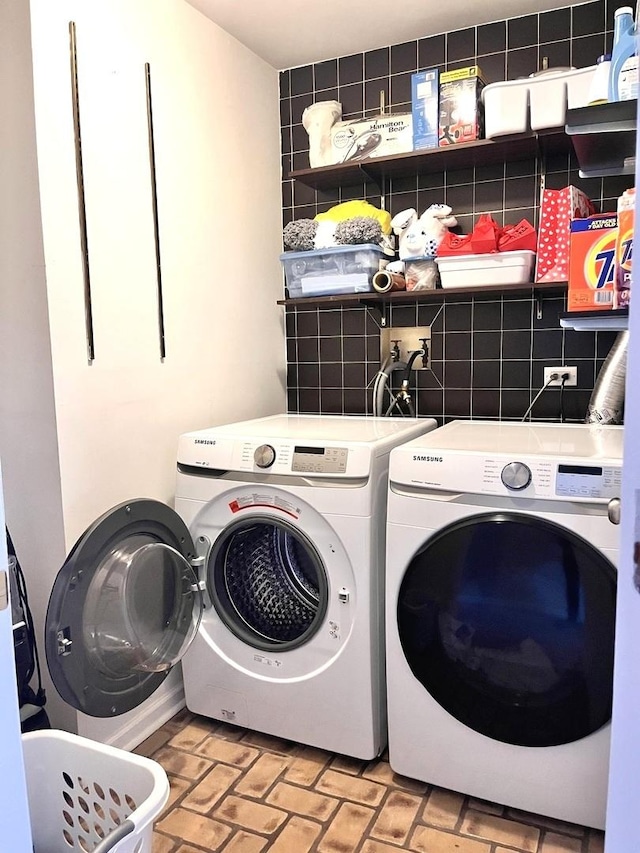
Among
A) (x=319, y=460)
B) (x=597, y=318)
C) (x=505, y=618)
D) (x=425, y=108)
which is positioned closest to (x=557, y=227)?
(x=425, y=108)

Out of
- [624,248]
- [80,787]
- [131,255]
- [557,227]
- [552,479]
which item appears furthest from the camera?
[557,227]

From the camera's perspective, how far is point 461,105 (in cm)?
214

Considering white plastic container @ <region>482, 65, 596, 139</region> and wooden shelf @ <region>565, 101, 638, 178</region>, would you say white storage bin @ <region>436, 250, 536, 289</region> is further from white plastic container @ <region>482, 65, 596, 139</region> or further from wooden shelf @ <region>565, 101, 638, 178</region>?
wooden shelf @ <region>565, 101, 638, 178</region>

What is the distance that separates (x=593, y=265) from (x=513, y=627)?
91 centimetres

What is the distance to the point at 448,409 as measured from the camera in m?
2.52

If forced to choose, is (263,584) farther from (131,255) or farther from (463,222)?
(463,222)

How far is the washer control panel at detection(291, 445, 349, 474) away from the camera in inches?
68.7

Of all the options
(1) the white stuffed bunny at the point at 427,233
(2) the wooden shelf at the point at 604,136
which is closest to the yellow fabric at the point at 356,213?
(1) the white stuffed bunny at the point at 427,233

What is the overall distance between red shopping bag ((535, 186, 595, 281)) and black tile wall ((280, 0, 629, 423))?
0.64 feet

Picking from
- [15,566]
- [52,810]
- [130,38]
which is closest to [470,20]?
[130,38]

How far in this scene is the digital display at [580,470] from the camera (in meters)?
1.47

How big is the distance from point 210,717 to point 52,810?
690mm

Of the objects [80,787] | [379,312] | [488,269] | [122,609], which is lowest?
[80,787]

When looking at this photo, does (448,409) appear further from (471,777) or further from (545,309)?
(471,777)
